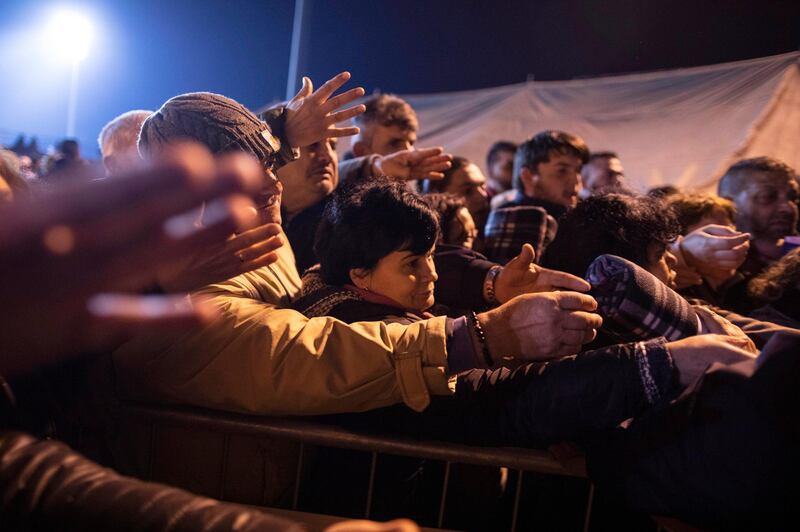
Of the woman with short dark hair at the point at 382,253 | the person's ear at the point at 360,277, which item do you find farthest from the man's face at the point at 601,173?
the person's ear at the point at 360,277

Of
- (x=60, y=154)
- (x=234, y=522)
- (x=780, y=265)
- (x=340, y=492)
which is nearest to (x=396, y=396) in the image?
→ (x=340, y=492)

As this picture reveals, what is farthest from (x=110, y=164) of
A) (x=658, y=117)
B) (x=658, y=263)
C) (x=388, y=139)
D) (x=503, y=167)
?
(x=658, y=117)

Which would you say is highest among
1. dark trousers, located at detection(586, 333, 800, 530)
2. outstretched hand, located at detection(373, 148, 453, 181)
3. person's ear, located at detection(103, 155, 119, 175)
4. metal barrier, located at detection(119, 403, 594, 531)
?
outstretched hand, located at detection(373, 148, 453, 181)

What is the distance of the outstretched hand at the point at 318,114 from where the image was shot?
2.69 meters

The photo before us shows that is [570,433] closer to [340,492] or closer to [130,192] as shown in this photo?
[340,492]

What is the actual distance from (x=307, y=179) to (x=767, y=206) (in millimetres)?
2908

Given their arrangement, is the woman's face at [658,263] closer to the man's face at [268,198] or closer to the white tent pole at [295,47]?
the man's face at [268,198]

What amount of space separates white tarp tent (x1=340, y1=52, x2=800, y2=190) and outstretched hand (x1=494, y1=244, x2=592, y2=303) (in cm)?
416

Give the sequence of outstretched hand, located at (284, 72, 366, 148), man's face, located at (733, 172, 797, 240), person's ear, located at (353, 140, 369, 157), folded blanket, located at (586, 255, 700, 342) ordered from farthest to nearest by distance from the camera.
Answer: person's ear, located at (353, 140, 369, 157) → man's face, located at (733, 172, 797, 240) → outstretched hand, located at (284, 72, 366, 148) → folded blanket, located at (586, 255, 700, 342)

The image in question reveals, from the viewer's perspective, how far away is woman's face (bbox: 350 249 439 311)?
2229mm

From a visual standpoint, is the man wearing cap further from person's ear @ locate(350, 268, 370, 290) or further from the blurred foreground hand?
the blurred foreground hand

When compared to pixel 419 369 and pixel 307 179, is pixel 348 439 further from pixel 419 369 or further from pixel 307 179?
pixel 307 179

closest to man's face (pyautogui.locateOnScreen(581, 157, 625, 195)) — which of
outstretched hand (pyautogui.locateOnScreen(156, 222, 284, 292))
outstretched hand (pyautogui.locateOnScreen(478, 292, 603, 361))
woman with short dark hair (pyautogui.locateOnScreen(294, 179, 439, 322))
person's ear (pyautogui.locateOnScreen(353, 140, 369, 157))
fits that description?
person's ear (pyautogui.locateOnScreen(353, 140, 369, 157))

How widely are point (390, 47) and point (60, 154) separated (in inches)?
265
